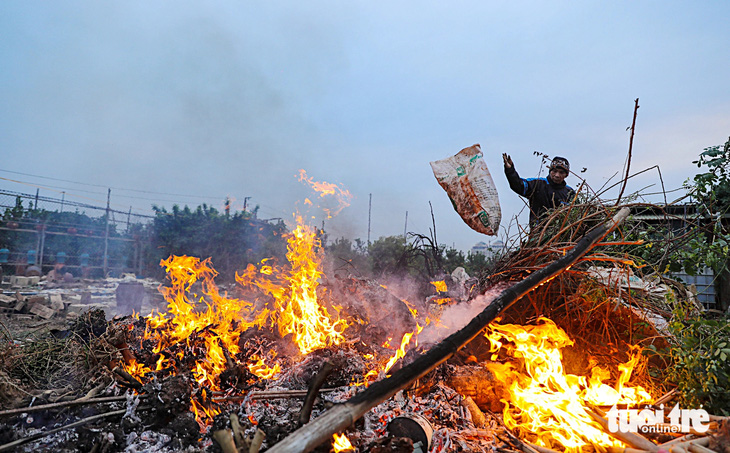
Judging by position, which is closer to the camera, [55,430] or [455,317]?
[55,430]

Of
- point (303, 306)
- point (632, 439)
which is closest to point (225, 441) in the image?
point (632, 439)

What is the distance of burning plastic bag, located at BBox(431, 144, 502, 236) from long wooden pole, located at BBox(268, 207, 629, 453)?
4.40ft

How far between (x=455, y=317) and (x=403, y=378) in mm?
2262

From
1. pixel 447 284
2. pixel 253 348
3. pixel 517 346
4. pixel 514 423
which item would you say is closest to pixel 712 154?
pixel 447 284

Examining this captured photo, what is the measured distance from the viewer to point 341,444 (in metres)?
2.83

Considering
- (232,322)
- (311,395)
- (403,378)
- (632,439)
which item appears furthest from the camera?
(232,322)

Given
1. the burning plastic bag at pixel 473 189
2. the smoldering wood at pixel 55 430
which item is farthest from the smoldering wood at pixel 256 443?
the burning plastic bag at pixel 473 189

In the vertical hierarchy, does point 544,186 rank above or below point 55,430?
above

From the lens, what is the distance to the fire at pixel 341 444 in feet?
9.19

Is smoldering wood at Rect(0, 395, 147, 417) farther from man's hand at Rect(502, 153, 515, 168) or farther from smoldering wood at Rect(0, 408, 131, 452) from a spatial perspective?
man's hand at Rect(502, 153, 515, 168)

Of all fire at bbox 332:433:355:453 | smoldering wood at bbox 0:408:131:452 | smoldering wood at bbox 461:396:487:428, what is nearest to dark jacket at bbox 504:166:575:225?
smoldering wood at bbox 461:396:487:428

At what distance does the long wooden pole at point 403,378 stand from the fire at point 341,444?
30.9 inches

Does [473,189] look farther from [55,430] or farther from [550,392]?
[55,430]

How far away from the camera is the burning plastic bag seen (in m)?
4.62
